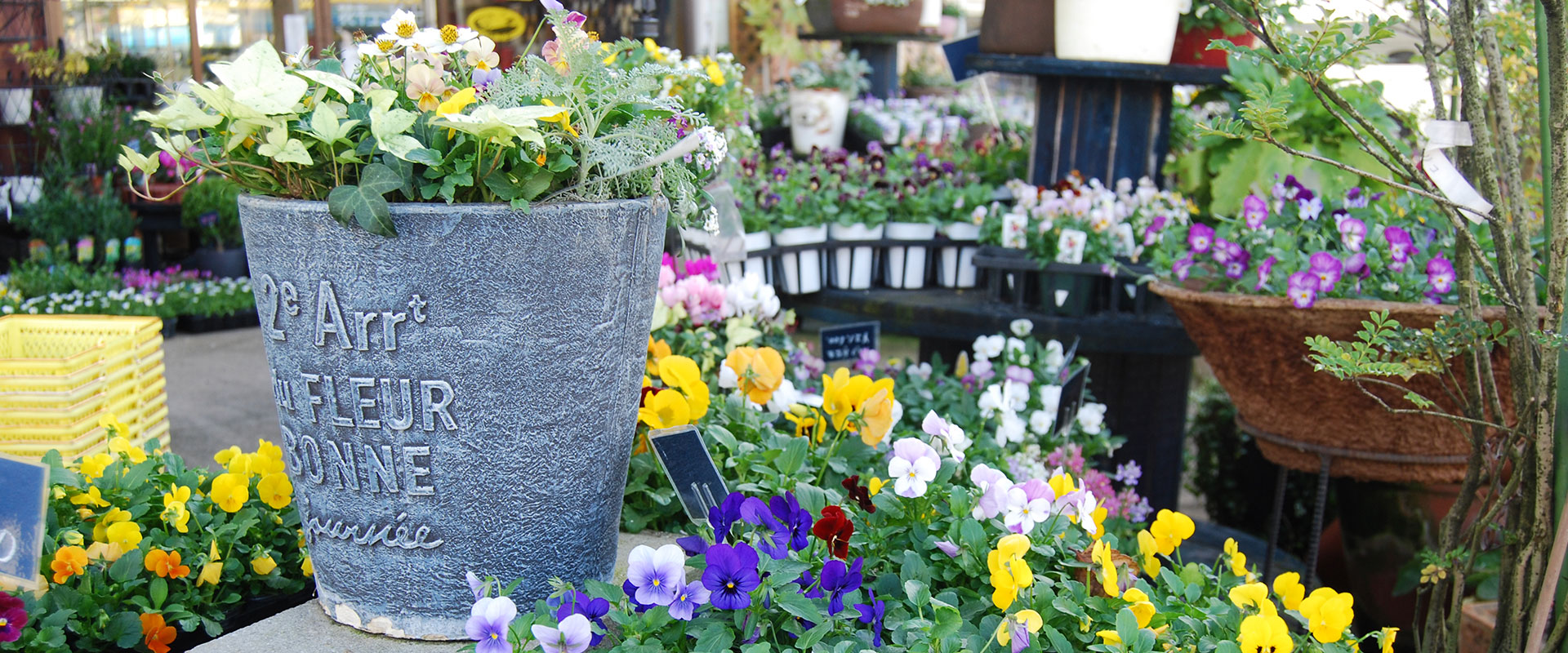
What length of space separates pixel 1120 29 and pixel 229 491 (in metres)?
2.14

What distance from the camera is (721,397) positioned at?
1.66 meters

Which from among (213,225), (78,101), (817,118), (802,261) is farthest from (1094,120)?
(78,101)

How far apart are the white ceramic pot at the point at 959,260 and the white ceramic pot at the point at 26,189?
4088 millimetres

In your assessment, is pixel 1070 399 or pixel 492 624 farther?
pixel 1070 399

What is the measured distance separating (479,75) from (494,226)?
0.23 metres

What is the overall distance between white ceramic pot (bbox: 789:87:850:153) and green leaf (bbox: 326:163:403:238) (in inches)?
123

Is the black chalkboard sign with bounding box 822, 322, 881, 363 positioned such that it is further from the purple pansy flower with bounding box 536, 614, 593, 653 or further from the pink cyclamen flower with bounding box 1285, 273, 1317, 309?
the purple pansy flower with bounding box 536, 614, 593, 653

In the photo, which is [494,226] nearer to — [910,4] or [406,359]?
[406,359]

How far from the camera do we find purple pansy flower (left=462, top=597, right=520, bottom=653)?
3.17 ft

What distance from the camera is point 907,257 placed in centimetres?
282

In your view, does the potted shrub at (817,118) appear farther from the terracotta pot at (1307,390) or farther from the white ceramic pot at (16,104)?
the white ceramic pot at (16,104)

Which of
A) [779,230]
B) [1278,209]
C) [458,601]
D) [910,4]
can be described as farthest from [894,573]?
[910,4]

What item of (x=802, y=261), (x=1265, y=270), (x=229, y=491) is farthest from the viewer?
(x=802, y=261)

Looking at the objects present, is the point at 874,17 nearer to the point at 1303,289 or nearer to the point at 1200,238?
the point at 1200,238
